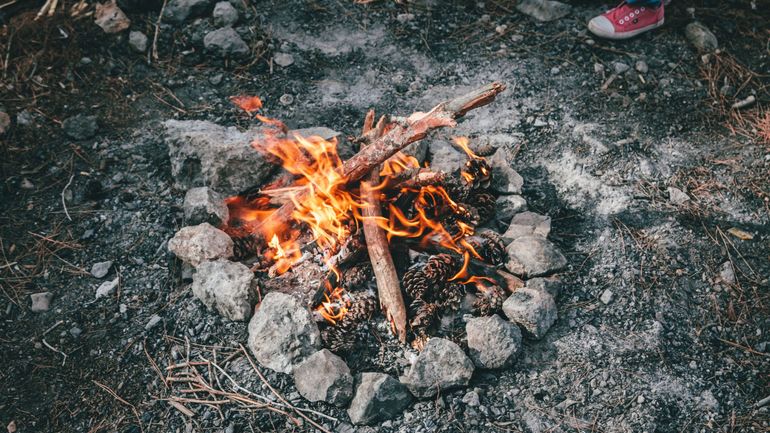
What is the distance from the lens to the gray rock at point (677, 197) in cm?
369

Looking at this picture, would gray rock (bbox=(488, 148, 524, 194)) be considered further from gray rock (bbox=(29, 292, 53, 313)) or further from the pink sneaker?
gray rock (bbox=(29, 292, 53, 313))

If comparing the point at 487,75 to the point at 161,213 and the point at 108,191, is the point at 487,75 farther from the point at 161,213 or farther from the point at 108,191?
the point at 108,191

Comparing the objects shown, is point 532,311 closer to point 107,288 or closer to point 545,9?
point 107,288

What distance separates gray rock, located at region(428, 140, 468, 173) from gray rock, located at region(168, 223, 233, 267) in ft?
5.02

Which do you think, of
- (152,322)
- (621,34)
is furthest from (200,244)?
(621,34)

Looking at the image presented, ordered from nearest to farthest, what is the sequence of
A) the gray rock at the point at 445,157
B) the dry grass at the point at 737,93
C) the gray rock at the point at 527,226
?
the gray rock at the point at 527,226
the gray rock at the point at 445,157
the dry grass at the point at 737,93

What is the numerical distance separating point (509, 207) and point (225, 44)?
3.01 m

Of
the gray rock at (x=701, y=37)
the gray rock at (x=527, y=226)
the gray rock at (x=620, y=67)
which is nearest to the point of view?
the gray rock at (x=527, y=226)

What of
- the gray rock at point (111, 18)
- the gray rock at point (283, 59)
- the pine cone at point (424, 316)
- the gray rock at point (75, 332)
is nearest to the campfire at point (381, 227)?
the pine cone at point (424, 316)

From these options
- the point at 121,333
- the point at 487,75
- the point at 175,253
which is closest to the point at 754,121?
the point at 487,75

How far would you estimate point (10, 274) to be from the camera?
3.40 m

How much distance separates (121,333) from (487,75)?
3698 mm

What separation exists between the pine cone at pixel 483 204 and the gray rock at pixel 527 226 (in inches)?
7.1

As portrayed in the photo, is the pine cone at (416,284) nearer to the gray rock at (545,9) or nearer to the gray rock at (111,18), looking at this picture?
the gray rock at (545,9)
